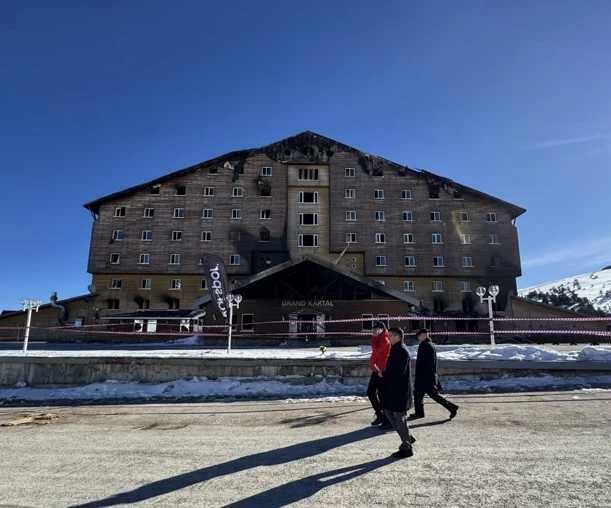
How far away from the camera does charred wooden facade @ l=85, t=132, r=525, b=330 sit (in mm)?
41156

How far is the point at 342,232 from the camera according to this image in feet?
140

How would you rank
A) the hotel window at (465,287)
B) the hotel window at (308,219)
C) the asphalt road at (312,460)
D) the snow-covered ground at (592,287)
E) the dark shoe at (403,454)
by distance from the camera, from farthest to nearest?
the snow-covered ground at (592,287) → the hotel window at (308,219) → the hotel window at (465,287) → the dark shoe at (403,454) → the asphalt road at (312,460)

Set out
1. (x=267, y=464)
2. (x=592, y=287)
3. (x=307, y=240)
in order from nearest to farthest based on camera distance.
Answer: (x=267, y=464) < (x=307, y=240) < (x=592, y=287)

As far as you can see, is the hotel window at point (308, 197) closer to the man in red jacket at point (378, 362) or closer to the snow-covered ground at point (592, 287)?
the man in red jacket at point (378, 362)

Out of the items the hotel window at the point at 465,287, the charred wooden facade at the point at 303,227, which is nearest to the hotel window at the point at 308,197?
the charred wooden facade at the point at 303,227

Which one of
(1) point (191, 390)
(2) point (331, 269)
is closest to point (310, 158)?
(2) point (331, 269)

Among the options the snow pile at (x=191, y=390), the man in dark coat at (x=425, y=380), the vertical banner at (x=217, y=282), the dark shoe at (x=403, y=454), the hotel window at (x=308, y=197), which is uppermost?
the hotel window at (x=308, y=197)

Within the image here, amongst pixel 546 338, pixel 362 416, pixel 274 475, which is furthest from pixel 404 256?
pixel 274 475

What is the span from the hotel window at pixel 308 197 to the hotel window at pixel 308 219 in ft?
5.00

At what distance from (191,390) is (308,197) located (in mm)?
34495

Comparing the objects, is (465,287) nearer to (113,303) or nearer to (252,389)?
(252,389)

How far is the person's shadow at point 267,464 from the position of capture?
163 inches

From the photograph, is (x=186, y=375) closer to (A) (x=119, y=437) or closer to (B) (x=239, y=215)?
(A) (x=119, y=437)

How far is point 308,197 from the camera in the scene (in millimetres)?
43875
